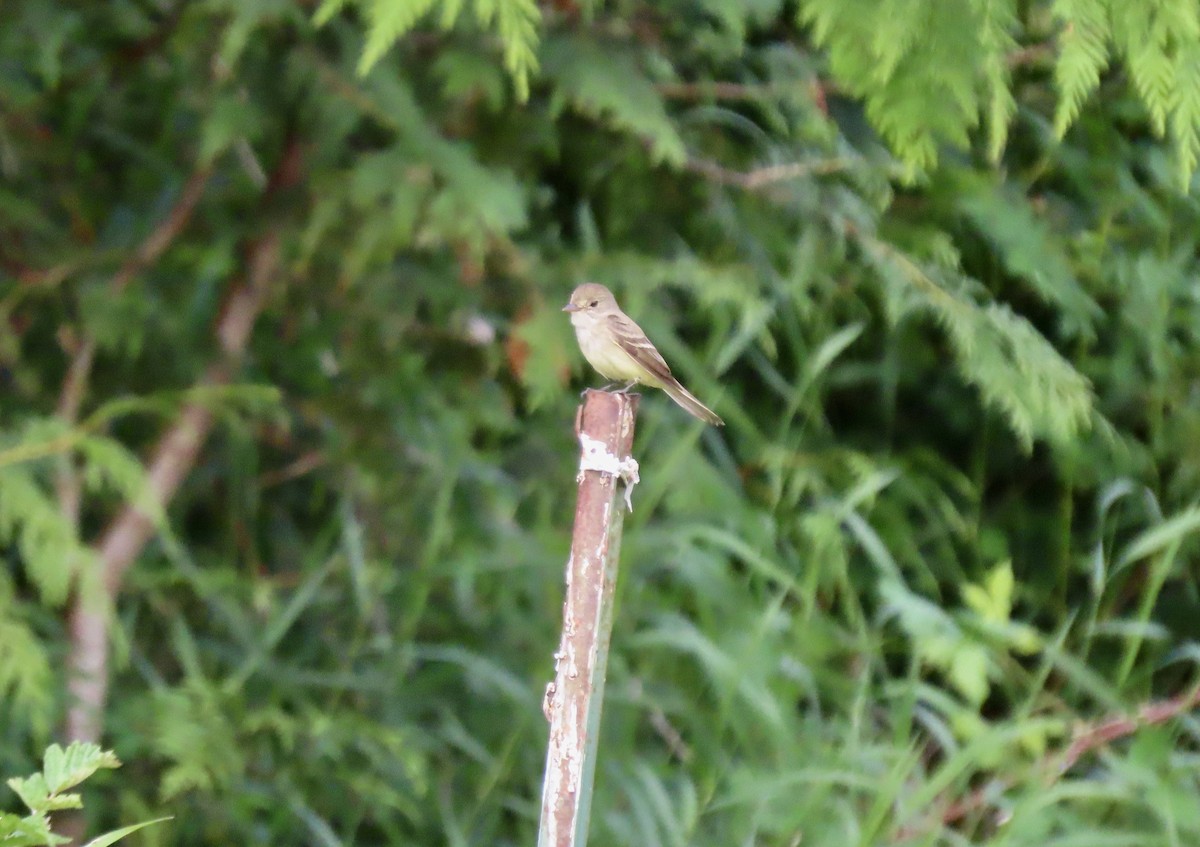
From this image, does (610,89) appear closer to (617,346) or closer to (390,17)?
(617,346)

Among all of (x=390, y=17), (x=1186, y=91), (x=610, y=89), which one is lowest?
(x=610, y=89)

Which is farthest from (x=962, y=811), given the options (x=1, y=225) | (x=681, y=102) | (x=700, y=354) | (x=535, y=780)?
(x=1, y=225)

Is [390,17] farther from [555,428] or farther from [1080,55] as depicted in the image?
[555,428]

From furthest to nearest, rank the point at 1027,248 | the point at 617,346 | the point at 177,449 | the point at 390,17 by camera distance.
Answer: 1. the point at 177,449
2. the point at 1027,248
3. the point at 617,346
4. the point at 390,17

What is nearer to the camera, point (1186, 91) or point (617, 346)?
point (1186, 91)

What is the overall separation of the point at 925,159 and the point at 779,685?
136 centimetres

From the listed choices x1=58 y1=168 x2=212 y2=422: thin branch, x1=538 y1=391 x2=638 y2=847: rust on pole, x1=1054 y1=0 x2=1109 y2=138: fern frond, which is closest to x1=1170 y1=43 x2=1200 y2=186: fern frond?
x1=1054 y1=0 x2=1109 y2=138: fern frond

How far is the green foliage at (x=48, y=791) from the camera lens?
105 cm

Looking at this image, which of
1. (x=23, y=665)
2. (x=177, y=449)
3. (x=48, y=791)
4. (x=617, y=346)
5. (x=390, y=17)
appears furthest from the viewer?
(x=177, y=449)

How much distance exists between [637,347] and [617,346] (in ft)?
0.14

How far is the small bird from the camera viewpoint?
259 cm

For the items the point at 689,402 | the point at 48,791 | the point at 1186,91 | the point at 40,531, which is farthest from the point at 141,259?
the point at 1186,91

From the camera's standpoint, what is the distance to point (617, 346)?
262 cm

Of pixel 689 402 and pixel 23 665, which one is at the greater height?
pixel 689 402
